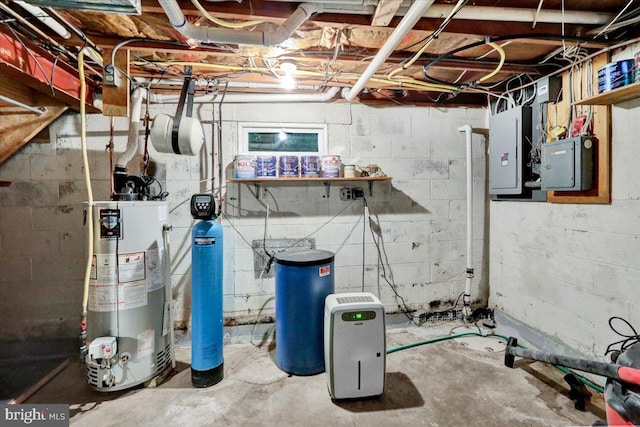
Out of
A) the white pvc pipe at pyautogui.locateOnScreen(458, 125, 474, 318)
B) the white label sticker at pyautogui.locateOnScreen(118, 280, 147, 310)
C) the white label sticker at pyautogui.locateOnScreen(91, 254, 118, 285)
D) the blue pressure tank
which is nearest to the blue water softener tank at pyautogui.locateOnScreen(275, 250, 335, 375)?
the blue pressure tank

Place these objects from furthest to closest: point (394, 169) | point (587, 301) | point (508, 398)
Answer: point (394, 169), point (587, 301), point (508, 398)

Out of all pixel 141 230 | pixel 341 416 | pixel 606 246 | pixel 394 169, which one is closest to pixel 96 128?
pixel 141 230

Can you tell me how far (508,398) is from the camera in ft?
6.49

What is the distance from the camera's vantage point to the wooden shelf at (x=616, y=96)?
1744mm

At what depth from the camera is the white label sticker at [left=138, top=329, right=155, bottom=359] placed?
2.08m

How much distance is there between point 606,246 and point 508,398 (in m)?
1.26

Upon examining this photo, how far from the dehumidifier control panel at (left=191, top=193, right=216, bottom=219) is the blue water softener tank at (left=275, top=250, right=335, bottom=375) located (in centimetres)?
62

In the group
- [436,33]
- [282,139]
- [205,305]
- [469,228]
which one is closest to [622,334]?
[469,228]

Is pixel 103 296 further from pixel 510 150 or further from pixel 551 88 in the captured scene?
pixel 551 88

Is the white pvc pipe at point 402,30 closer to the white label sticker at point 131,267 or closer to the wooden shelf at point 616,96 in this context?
the wooden shelf at point 616,96

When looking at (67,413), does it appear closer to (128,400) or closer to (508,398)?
(128,400)

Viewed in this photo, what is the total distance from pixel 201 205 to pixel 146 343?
1.05 m

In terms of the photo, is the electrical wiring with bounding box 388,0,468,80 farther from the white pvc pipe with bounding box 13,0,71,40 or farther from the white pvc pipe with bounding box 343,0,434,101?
the white pvc pipe with bounding box 13,0,71,40

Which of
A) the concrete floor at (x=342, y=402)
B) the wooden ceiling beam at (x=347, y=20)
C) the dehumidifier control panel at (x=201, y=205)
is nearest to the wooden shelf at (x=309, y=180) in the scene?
the dehumidifier control panel at (x=201, y=205)
